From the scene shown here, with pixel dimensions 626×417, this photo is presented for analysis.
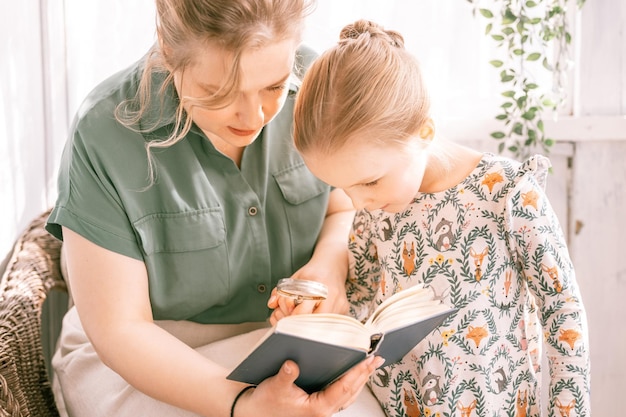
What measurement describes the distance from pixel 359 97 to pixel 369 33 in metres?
0.14

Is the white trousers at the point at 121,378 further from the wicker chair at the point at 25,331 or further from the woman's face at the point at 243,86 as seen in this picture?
the woman's face at the point at 243,86

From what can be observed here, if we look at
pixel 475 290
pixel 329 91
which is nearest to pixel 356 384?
pixel 475 290

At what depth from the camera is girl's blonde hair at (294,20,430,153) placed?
1.17 metres

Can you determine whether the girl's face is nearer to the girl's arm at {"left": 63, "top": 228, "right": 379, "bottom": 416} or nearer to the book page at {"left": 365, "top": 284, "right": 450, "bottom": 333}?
A: the book page at {"left": 365, "top": 284, "right": 450, "bottom": 333}

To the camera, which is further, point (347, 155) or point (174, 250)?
point (174, 250)

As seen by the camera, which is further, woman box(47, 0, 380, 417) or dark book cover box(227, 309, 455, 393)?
woman box(47, 0, 380, 417)

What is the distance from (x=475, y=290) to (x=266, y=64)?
21.4 inches

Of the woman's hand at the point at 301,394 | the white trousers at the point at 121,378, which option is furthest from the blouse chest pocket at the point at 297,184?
the woman's hand at the point at 301,394

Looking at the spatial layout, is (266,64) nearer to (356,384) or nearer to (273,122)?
(273,122)

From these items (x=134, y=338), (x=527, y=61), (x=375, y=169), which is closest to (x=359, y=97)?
(x=375, y=169)

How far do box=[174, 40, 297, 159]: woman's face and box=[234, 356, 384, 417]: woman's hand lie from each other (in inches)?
16.8

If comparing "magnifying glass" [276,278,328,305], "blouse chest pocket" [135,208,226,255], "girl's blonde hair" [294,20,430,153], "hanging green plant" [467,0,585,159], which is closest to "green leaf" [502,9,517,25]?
"hanging green plant" [467,0,585,159]

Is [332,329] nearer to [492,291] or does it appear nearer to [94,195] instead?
[492,291]

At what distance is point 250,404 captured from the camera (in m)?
1.18
